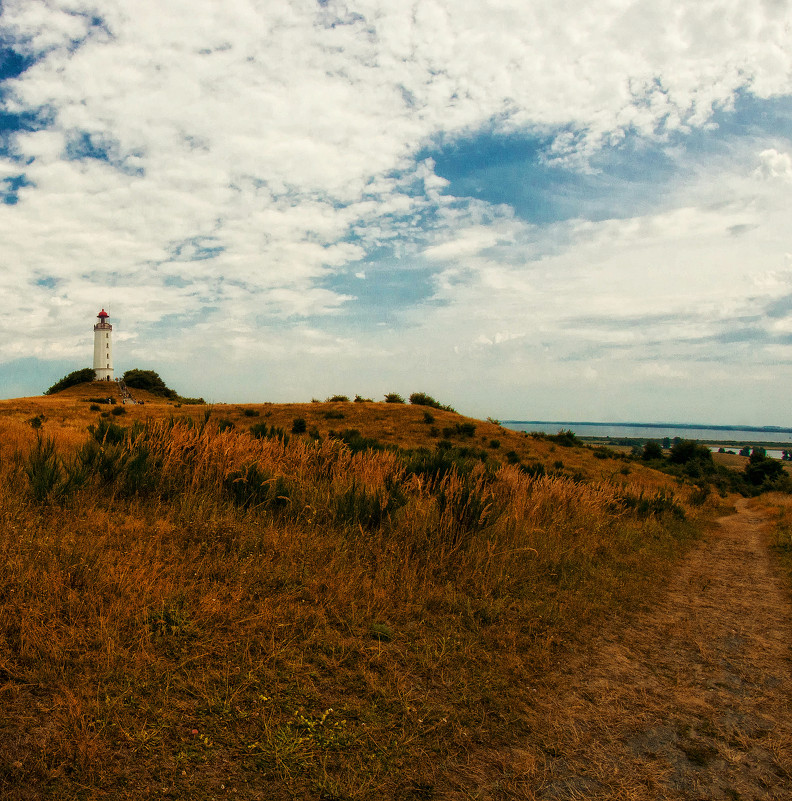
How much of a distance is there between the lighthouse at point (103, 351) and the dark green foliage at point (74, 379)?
125 cm

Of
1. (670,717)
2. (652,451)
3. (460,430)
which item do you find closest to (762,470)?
(652,451)

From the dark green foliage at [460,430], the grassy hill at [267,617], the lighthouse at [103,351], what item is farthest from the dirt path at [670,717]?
the lighthouse at [103,351]

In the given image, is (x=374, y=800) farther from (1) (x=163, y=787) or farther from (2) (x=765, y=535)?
(2) (x=765, y=535)

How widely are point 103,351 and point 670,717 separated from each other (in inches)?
3795

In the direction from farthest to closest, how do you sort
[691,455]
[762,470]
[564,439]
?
[691,455]
[762,470]
[564,439]

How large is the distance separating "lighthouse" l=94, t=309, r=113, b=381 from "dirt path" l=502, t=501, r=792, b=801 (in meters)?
92.6

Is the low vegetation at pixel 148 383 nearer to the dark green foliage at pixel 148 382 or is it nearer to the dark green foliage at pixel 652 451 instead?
the dark green foliage at pixel 148 382

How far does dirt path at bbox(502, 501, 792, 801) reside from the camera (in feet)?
9.79

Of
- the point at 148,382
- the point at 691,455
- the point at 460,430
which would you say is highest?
the point at 148,382

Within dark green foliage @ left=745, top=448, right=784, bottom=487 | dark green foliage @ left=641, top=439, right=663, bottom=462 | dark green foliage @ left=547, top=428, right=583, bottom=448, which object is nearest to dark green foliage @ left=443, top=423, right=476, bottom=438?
dark green foliage @ left=547, top=428, right=583, bottom=448

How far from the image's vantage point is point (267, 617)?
4.24 metres

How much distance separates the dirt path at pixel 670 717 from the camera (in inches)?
117

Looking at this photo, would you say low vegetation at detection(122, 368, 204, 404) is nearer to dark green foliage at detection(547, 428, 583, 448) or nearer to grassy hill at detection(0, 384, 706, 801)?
dark green foliage at detection(547, 428, 583, 448)

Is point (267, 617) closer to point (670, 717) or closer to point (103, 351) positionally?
point (670, 717)
